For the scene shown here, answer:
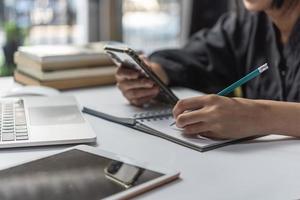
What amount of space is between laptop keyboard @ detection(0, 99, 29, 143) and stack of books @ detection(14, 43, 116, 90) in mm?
244

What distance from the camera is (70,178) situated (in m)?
0.63

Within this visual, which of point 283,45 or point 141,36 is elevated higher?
point 283,45

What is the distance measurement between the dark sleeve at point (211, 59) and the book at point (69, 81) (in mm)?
140

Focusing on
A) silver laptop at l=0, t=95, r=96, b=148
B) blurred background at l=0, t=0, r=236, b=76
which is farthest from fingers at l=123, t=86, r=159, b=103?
blurred background at l=0, t=0, r=236, b=76

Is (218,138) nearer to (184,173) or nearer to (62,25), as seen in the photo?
(184,173)

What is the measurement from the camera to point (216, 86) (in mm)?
1340

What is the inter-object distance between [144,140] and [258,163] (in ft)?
0.67

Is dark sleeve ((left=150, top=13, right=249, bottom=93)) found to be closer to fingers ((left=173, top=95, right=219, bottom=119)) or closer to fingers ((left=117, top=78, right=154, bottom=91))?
fingers ((left=117, top=78, right=154, bottom=91))

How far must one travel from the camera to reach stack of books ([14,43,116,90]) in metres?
1.27

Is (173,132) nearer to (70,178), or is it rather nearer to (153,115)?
(153,115)

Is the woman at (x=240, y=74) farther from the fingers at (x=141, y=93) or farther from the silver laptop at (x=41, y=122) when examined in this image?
the silver laptop at (x=41, y=122)

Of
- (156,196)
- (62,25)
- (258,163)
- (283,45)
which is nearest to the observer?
(156,196)

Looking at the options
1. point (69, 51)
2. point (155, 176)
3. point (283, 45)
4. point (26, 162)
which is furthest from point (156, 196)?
point (69, 51)

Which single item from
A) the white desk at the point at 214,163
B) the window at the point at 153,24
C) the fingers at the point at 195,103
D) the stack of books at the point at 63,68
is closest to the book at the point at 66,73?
the stack of books at the point at 63,68
